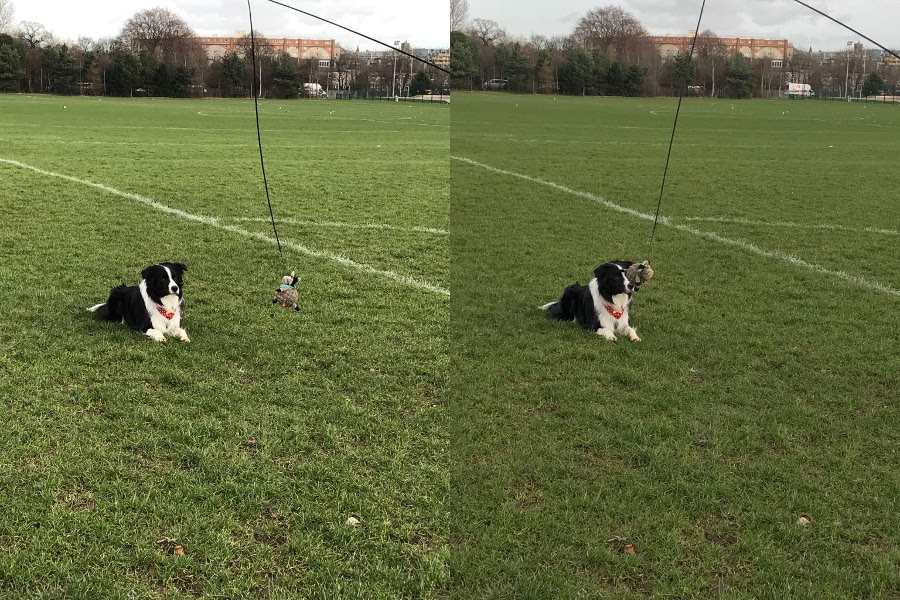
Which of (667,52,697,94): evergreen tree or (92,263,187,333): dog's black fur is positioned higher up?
(667,52,697,94): evergreen tree

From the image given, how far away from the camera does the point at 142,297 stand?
18.1 feet

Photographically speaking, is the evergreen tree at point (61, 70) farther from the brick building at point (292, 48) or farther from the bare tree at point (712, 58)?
the bare tree at point (712, 58)

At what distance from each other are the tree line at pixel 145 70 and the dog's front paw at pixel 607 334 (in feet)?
143

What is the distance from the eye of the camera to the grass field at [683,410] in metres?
3.15

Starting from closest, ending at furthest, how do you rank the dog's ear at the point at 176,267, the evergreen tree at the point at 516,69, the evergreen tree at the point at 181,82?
the dog's ear at the point at 176,267, the evergreen tree at the point at 516,69, the evergreen tree at the point at 181,82

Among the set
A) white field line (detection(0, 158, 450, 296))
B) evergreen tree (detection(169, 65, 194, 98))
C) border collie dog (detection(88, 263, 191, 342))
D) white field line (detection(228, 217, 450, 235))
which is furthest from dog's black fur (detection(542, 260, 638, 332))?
evergreen tree (detection(169, 65, 194, 98))

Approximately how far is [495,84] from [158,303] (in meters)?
39.7

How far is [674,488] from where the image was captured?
12.2 ft

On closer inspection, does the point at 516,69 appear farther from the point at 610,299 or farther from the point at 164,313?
the point at 164,313

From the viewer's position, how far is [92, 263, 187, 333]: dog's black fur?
5.42 m

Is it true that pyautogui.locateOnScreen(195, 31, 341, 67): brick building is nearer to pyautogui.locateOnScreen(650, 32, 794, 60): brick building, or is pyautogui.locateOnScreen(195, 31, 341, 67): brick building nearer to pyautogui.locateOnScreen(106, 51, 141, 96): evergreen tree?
pyautogui.locateOnScreen(106, 51, 141, 96): evergreen tree

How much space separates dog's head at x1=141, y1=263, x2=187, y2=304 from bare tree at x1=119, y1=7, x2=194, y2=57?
57066 millimetres

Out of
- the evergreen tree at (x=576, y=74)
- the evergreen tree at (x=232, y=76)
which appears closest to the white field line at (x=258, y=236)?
the evergreen tree at (x=232, y=76)

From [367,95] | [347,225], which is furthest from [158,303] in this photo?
[367,95]
